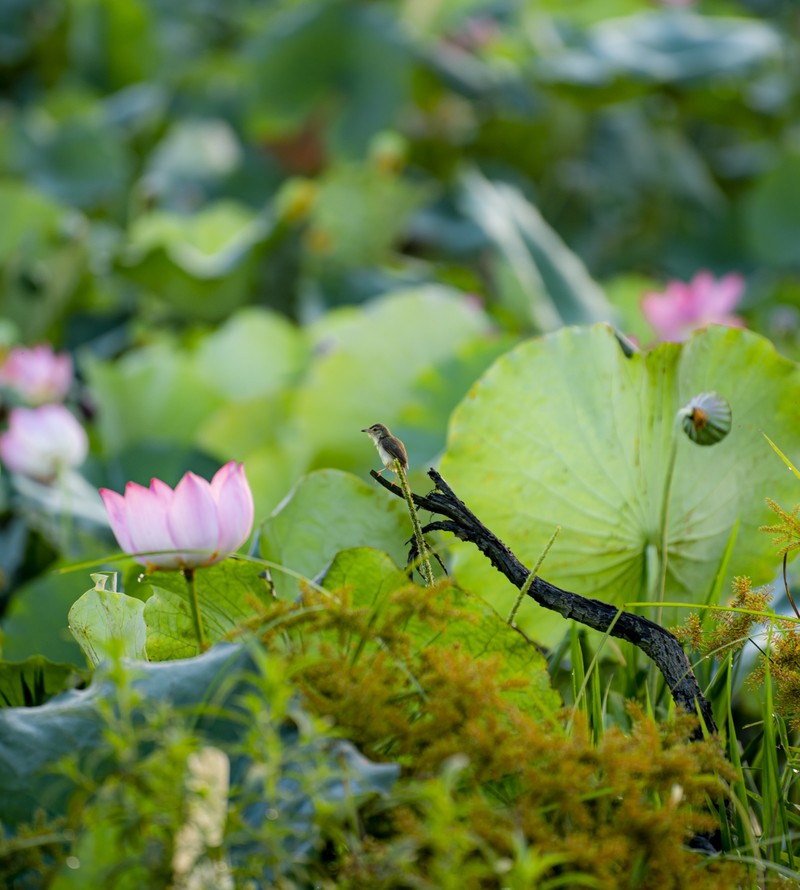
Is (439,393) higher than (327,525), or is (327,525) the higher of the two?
(327,525)

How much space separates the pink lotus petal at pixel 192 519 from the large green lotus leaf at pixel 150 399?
806mm

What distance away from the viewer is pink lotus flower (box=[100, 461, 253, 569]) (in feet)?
1.58

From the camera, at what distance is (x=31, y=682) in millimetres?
543

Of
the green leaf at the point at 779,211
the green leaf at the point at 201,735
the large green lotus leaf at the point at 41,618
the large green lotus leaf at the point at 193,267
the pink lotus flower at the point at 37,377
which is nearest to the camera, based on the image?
the green leaf at the point at 201,735

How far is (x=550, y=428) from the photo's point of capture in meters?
0.67

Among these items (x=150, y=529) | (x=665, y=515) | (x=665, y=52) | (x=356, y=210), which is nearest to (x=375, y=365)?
(x=665, y=515)

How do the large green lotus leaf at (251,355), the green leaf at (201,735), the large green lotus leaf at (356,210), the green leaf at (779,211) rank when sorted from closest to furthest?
the green leaf at (201,735) < the large green lotus leaf at (251,355) < the large green lotus leaf at (356,210) < the green leaf at (779,211)

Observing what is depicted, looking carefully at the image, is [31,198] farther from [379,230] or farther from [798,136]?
[798,136]

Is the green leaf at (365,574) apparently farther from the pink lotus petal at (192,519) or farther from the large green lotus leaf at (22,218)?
the large green lotus leaf at (22,218)

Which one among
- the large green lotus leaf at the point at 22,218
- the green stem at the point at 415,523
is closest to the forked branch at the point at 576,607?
the green stem at the point at 415,523

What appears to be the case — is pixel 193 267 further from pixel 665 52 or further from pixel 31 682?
pixel 31 682

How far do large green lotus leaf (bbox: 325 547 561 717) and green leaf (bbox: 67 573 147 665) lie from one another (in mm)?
92

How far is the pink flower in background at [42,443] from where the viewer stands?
1.00 metres

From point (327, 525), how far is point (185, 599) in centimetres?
11
